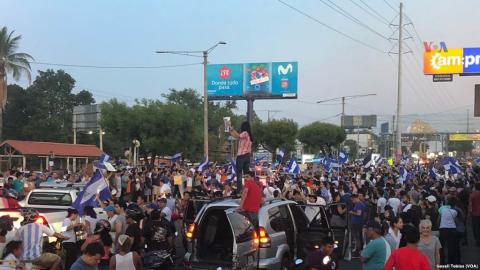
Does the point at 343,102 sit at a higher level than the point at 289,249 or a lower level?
higher

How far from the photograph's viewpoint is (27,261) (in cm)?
840

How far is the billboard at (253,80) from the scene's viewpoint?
52.9 meters

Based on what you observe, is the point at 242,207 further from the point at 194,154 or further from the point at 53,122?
the point at 53,122

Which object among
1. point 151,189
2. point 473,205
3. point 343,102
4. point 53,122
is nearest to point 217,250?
point 473,205

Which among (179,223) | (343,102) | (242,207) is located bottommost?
(179,223)

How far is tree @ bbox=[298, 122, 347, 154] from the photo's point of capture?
267 feet

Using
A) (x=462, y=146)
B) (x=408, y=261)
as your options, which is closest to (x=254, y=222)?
(x=408, y=261)

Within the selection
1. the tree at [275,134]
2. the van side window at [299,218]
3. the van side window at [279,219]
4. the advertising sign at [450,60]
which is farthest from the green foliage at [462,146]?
the van side window at [279,219]

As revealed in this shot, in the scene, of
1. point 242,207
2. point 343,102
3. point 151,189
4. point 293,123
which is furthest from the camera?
point 293,123

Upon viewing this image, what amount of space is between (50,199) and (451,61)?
129ft

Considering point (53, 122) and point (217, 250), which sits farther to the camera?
point (53, 122)

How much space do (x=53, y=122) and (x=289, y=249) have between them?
75575mm

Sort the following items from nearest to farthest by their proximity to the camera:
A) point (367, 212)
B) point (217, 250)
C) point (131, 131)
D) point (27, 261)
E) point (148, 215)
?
point (27, 261), point (217, 250), point (148, 215), point (367, 212), point (131, 131)

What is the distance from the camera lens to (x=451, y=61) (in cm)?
4625
